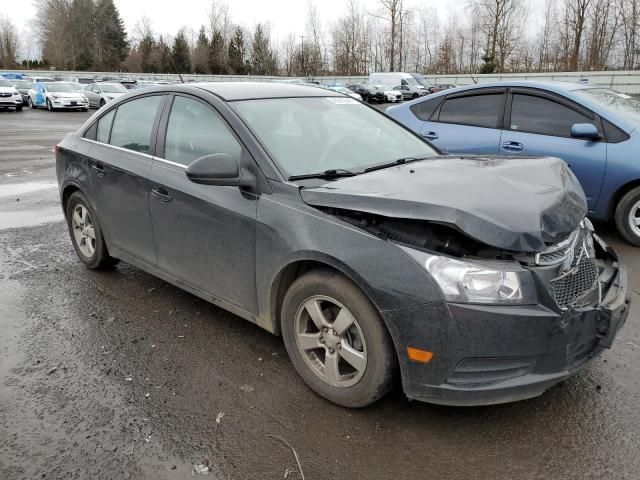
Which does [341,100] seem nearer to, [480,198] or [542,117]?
[480,198]

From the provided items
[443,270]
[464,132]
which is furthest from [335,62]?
[443,270]

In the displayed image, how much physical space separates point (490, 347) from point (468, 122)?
14.9 feet

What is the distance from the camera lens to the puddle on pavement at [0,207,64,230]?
22.2 ft

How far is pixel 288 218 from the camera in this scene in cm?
294

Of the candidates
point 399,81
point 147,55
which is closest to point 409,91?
point 399,81

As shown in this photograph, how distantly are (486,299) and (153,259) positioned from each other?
256cm

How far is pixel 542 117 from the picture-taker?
231 inches

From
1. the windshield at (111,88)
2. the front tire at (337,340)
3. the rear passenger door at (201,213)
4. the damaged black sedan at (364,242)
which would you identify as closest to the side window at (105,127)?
the damaged black sedan at (364,242)

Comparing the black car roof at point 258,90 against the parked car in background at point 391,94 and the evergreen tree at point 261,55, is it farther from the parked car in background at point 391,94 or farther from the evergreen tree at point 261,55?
the evergreen tree at point 261,55

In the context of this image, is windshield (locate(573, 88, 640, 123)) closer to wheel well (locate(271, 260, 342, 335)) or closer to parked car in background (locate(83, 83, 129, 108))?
wheel well (locate(271, 260, 342, 335))

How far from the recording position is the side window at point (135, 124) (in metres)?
4.07

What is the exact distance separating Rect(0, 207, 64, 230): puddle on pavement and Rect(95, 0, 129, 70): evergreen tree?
2953 inches

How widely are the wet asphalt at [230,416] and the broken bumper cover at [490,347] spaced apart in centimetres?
31

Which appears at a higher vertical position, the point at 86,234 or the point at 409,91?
the point at 409,91
